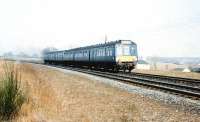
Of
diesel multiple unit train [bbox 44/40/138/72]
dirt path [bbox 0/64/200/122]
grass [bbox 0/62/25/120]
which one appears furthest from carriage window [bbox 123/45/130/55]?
grass [bbox 0/62/25/120]

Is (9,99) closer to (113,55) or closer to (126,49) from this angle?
(113,55)

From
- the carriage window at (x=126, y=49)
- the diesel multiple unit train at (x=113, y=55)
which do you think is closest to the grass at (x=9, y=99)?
the diesel multiple unit train at (x=113, y=55)

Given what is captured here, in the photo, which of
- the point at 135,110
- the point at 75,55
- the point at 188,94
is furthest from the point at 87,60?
the point at 135,110

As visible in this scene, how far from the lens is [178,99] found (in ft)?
39.0

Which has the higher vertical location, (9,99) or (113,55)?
(113,55)

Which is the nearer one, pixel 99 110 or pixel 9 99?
pixel 9 99

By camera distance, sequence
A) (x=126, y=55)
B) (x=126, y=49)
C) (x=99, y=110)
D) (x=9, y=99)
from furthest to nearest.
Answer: (x=126, y=49)
(x=126, y=55)
(x=99, y=110)
(x=9, y=99)

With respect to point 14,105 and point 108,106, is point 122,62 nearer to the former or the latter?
point 108,106

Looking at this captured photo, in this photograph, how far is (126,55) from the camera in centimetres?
2833

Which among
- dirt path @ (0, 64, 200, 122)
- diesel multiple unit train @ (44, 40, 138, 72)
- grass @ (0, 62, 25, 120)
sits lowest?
dirt path @ (0, 64, 200, 122)

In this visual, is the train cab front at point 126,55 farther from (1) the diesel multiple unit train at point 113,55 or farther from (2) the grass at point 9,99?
(2) the grass at point 9,99

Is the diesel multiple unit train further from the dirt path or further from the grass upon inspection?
the grass

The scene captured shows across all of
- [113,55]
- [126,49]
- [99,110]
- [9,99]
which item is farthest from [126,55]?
[9,99]

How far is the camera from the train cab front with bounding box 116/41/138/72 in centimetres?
2770
